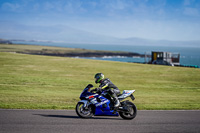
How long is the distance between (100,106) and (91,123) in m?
1.05

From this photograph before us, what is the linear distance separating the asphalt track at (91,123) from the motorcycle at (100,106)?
0.78ft

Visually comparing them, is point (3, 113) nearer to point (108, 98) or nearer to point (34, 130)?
point (34, 130)

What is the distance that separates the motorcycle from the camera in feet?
34.8

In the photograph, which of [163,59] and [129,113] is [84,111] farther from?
[163,59]

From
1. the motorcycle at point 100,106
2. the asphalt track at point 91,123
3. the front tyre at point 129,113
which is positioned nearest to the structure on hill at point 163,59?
the asphalt track at point 91,123

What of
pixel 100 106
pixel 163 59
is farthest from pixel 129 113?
pixel 163 59

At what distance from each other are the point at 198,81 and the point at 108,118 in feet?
77.0

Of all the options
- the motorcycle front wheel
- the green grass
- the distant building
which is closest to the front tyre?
the motorcycle front wheel

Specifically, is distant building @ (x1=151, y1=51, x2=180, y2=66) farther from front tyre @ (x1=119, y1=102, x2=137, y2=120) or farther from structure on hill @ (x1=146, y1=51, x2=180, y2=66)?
front tyre @ (x1=119, y1=102, x2=137, y2=120)

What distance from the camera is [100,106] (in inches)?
418

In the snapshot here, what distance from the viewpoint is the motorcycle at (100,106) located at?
418 inches

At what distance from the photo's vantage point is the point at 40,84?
945 inches

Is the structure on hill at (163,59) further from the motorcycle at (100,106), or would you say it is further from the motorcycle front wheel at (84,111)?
the motorcycle front wheel at (84,111)

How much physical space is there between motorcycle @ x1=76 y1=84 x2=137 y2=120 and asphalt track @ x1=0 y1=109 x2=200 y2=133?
237 millimetres
